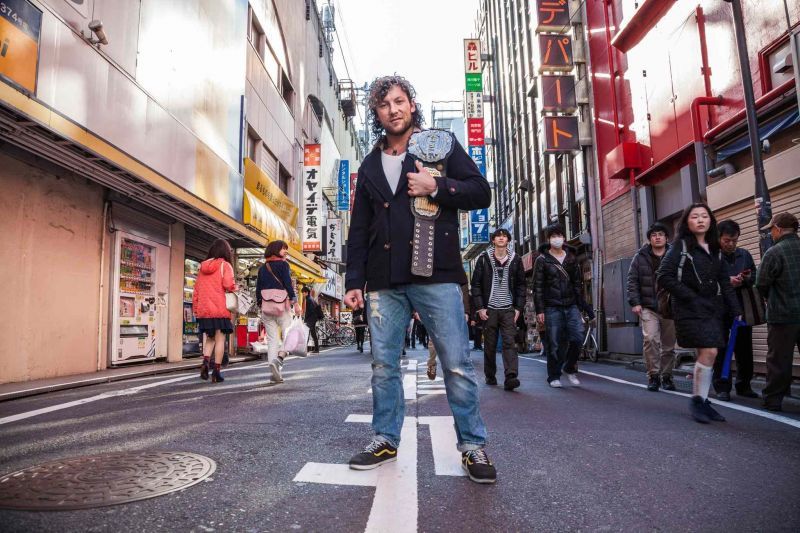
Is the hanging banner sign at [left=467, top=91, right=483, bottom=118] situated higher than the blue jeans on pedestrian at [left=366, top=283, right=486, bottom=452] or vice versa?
the hanging banner sign at [left=467, top=91, right=483, bottom=118]

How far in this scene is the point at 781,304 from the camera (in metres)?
4.90

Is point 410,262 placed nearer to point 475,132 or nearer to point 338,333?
point 338,333

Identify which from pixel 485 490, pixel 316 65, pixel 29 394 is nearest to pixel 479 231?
pixel 316 65

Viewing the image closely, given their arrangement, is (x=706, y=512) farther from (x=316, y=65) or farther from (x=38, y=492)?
(x=316, y=65)

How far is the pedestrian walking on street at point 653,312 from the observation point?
6391 millimetres

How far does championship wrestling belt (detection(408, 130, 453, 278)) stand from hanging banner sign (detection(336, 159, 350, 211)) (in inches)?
1349

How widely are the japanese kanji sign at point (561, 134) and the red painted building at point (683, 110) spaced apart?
876 mm

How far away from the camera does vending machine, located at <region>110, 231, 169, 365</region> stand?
933cm

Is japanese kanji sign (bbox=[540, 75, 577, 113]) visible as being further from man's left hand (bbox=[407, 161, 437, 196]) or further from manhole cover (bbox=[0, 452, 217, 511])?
manhole cover (bbox=[0, 452, 217, 511])

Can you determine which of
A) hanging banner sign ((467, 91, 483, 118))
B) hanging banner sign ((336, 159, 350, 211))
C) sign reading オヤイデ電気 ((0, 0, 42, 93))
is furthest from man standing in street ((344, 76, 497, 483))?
hanging banner sign ((336, 159, 350, 211))

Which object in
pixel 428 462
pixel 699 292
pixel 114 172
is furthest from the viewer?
pixel 114 172

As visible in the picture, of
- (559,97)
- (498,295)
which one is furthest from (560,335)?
(559,97)

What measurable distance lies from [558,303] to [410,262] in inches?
176

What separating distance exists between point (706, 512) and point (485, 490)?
0.87 metres
